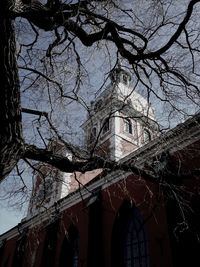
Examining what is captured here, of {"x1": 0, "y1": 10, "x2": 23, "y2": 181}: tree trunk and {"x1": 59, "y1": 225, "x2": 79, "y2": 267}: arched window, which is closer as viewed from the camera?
{"x1": 0, "y1": 10, "x2": 23, "y2": 181}: tree trunk

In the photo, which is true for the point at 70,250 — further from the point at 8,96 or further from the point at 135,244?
the point at 8,96

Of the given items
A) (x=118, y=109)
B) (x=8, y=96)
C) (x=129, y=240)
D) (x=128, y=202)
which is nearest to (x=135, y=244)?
(x=129, y=240)

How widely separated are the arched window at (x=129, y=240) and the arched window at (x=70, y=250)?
3155 mm

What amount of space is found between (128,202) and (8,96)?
945cm

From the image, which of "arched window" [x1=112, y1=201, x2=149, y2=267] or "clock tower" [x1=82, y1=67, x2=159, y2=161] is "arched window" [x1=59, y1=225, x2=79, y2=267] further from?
"clock tower" [x1=82, y1=67, x2=159, y2=161]

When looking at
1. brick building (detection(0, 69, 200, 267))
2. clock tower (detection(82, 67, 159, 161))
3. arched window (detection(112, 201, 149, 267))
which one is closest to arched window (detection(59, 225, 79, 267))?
brick building (detection(0, 69, 200, 267))

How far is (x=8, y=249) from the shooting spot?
69.6ft

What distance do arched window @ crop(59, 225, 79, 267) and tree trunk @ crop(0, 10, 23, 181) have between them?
1200 centimetres

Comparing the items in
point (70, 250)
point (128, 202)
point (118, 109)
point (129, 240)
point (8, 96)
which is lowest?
point (8, 96)

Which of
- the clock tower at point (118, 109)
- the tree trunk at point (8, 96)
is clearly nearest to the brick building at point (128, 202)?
the clock tower at point (118, 109)

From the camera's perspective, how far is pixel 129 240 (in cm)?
1162

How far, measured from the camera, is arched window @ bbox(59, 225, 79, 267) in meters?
A: 14.5

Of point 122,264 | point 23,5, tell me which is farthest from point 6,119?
point 122,264

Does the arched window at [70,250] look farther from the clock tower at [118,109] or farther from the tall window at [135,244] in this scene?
the clock tower at [118,109]
